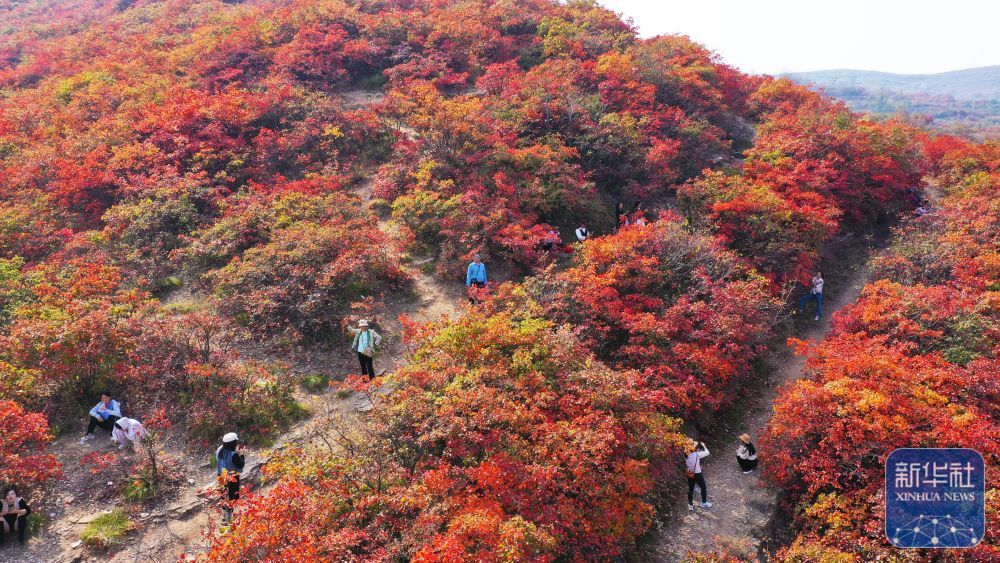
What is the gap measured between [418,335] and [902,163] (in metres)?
23.3

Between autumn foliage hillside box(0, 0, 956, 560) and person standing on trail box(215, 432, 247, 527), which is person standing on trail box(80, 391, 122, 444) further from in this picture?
person standing on trail box(215, 432, 247, 527)

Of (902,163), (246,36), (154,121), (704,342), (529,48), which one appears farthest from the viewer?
(529,48)

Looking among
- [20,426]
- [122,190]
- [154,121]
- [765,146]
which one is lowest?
[20,426]

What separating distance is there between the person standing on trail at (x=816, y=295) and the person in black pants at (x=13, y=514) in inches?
805

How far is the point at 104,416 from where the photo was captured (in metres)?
10.4

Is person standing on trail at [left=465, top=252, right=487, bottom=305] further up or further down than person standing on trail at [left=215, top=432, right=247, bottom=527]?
further up

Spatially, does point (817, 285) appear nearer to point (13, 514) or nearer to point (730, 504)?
point (730, 504)

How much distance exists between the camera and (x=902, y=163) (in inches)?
859

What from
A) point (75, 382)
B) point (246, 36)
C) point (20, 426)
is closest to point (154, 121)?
point (246, 36)

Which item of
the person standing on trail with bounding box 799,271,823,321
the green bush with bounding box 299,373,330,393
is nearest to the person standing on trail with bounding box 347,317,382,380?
the green bush with bounding box 299,373,330,393

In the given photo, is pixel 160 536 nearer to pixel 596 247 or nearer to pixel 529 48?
pixel 596 247

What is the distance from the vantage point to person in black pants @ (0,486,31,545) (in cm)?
850

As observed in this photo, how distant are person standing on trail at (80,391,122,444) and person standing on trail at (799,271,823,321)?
1957 cm

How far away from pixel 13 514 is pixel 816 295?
69.3 ft
